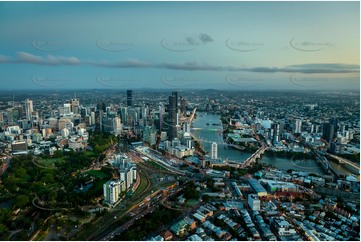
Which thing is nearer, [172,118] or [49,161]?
[49,161]

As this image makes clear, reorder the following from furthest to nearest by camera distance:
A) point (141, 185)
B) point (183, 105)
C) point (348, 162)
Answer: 1. point (183, 105)
2. point (348, 162)
3. point (141, 185)

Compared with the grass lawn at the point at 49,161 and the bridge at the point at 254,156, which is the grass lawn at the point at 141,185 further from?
the bridge at the point at 254,156

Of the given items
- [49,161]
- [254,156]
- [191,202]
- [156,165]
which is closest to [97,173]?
[156,165]

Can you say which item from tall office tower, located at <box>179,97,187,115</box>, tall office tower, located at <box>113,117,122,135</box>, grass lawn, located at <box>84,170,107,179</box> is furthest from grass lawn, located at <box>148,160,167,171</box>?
tall office tower, located at <box>179,97,187,115</box>

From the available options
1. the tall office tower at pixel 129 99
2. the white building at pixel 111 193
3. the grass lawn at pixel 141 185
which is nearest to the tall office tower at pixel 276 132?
the grass lawn at pixel 141 185

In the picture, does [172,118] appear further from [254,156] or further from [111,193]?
[111,193]

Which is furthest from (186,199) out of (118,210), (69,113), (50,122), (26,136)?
(69,113)
